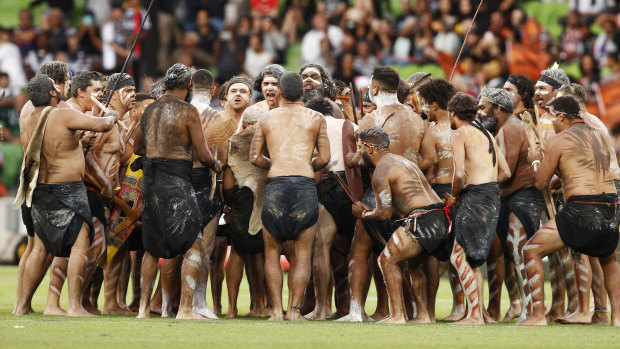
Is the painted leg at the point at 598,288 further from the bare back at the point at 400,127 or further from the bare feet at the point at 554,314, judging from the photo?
the bare back at the point at 400,127

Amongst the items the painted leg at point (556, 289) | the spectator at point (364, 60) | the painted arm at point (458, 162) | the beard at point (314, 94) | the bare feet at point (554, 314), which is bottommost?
the bare feet at point (554, 314)

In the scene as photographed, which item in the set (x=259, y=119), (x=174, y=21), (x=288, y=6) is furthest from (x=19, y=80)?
(x=259, y=119)

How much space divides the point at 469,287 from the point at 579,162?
136 cm

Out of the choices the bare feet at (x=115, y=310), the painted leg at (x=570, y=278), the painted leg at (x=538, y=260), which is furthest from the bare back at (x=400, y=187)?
the bare feet at (x=115, y=310)

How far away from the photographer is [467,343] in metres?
7.50

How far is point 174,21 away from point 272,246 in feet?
42.0

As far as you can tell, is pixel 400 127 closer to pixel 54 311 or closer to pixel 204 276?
pixel 204 276

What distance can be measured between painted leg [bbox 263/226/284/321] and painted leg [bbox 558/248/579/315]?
268 cm

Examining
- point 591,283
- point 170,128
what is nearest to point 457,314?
point 591,283

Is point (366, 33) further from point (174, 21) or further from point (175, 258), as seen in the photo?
point (175, 258)

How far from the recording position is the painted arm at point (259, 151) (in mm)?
9320

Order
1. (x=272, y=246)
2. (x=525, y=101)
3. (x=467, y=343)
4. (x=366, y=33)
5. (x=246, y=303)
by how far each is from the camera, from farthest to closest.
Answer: (x=366, y=33) < (x=246, y=303) < (x=525, y=101) < (x=272, y=246) < (x=467, y=343)

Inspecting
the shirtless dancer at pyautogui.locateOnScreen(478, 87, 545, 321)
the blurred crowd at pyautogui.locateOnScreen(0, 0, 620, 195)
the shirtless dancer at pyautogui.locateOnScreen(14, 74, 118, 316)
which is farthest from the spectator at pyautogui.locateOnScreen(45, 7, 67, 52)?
the shirtless dancer at pyautogui.locateOnScreen(478, 87, 545, 321)

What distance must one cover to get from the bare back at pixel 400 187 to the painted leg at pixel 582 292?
5.34 feet
